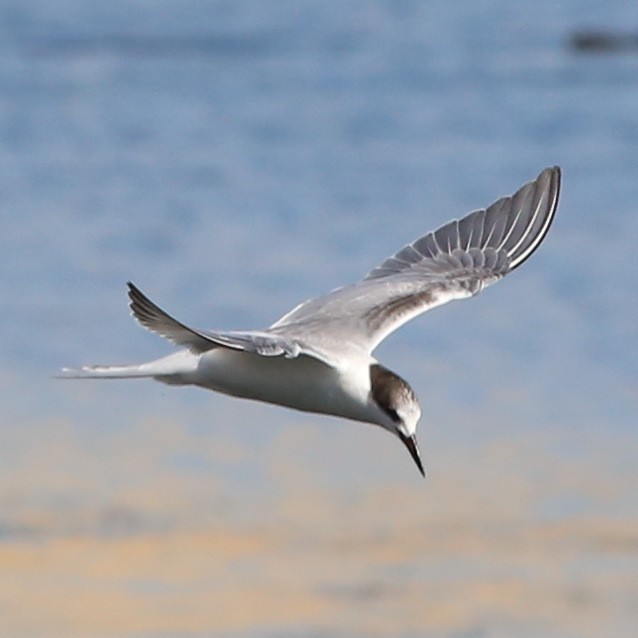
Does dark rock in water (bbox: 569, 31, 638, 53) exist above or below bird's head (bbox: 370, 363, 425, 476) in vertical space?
above

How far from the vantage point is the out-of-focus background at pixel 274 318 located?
10180 mm

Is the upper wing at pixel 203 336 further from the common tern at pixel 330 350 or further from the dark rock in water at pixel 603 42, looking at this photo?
the dark rock in water at pixel 603 42

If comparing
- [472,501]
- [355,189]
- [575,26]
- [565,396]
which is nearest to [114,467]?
[472,501]

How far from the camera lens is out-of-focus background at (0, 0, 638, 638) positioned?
33.4 ft

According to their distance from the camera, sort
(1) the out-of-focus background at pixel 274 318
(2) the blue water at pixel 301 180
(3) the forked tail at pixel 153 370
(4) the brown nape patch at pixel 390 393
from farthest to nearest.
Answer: (2) the blue water at pixel 301 180
(1) the out-of-focus background at pixel 274 318
(4) the brown nape patch at pixel 390 393
(3) the forked tail at pixel 153 370

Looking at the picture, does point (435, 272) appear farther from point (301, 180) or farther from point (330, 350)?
point (301, 180)

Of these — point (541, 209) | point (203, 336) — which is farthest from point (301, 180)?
point (203, 336)

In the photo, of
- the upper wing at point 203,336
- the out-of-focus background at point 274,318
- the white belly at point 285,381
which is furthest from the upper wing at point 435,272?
the out-of-focus background at point 274,318

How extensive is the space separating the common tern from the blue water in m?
3.58

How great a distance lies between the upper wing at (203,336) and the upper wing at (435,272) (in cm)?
72

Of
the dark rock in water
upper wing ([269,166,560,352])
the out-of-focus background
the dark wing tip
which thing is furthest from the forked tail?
the dark rock in water

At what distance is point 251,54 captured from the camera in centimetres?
2909

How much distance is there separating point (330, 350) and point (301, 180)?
1345 cm

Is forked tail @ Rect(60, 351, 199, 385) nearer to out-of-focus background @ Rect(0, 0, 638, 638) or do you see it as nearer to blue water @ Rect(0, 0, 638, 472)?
out-of-focus background @ Rect(0, 0, 638, 638)
